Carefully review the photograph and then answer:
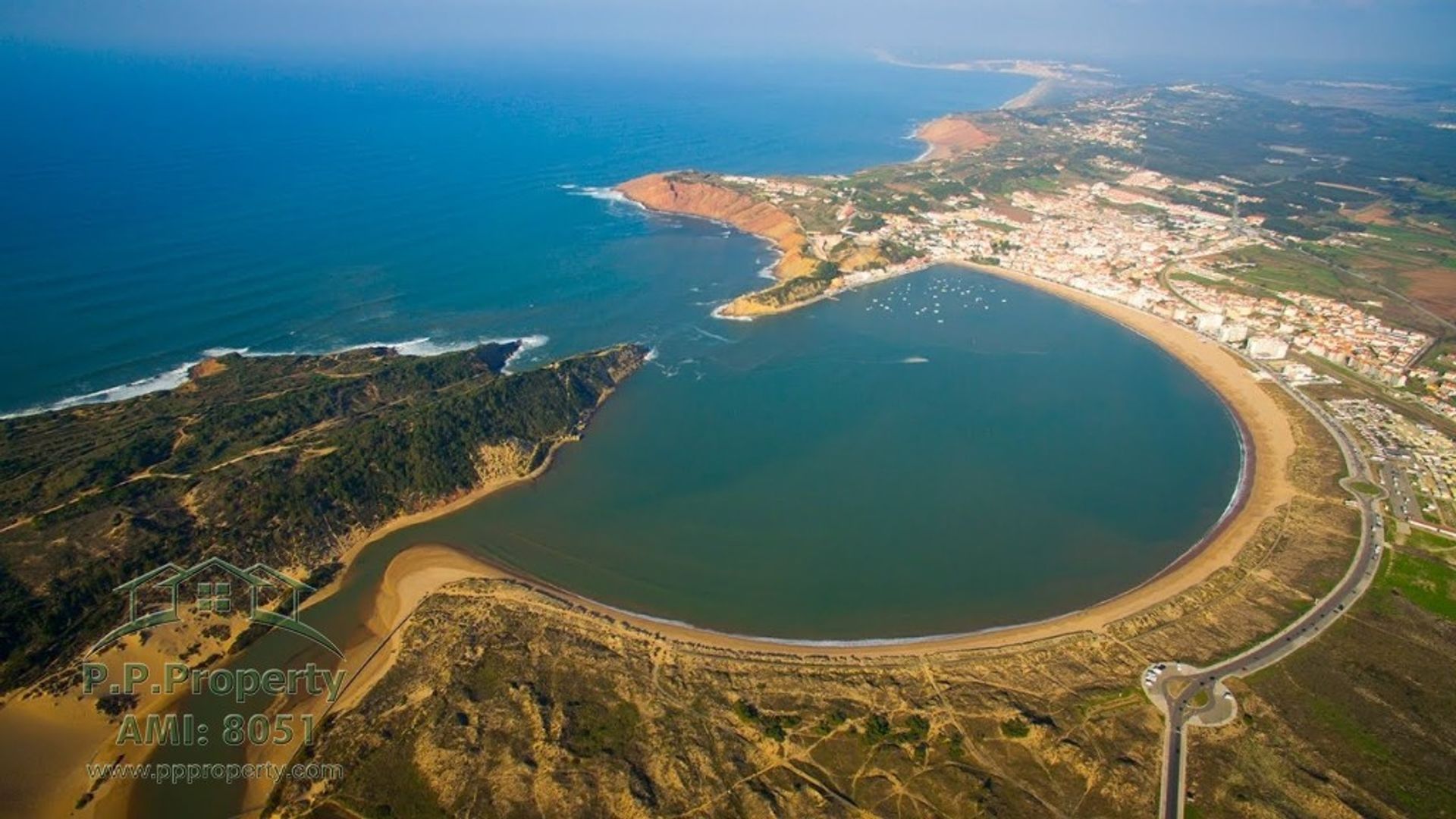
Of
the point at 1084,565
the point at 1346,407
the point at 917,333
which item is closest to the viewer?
the point at 1084,565

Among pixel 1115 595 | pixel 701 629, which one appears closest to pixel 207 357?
pixel 701 629

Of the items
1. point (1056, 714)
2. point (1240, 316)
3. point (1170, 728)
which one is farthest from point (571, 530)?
point (1240, 316)

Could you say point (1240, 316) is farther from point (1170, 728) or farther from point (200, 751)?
point (200, 751)

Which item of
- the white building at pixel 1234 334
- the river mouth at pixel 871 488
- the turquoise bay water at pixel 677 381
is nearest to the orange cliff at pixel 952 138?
the turquoise bay water at pixel 677 381

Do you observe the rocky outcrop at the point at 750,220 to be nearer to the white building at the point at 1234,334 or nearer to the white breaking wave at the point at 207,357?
the white breaking wave at the point at 207,357

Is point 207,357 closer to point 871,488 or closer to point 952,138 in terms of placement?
point 871,488
